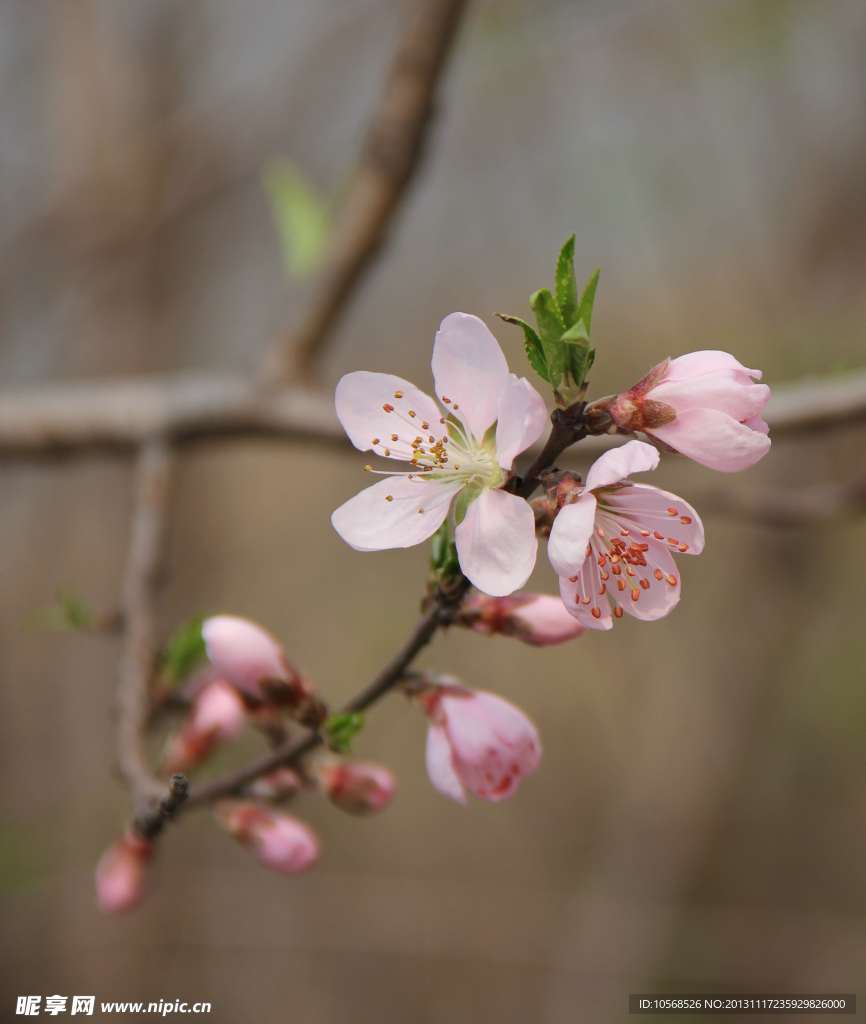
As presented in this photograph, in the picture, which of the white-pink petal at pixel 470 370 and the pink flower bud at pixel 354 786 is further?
the pink flower bud at pixel 354 786

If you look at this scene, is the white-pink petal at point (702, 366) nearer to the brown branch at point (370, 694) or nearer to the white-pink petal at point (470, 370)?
the white-pink petal at point (470, 370)

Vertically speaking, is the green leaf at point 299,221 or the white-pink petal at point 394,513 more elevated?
the green leaf at point 299,221

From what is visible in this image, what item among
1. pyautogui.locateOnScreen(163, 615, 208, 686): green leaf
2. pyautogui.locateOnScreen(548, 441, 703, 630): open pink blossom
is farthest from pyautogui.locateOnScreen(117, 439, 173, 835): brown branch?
pyautogui.locateOnScreen(548, 441, 703, 630): open pink blossom

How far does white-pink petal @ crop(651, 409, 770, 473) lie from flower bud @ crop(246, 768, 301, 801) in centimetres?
64

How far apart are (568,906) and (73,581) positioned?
9.10 feet

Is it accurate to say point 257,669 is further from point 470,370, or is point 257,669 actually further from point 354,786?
point 470,370

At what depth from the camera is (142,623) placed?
1.15 metres

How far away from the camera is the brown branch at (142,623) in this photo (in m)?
0.88

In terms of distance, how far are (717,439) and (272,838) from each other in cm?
75

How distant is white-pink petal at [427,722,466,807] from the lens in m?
0.74

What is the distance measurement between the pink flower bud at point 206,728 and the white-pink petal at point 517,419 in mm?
663

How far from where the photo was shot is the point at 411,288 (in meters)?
3.88

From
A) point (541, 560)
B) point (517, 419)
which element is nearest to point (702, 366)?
point (517, 419)

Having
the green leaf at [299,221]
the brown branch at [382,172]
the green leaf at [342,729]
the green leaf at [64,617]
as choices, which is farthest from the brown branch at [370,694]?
the green leaf at [299,221]
